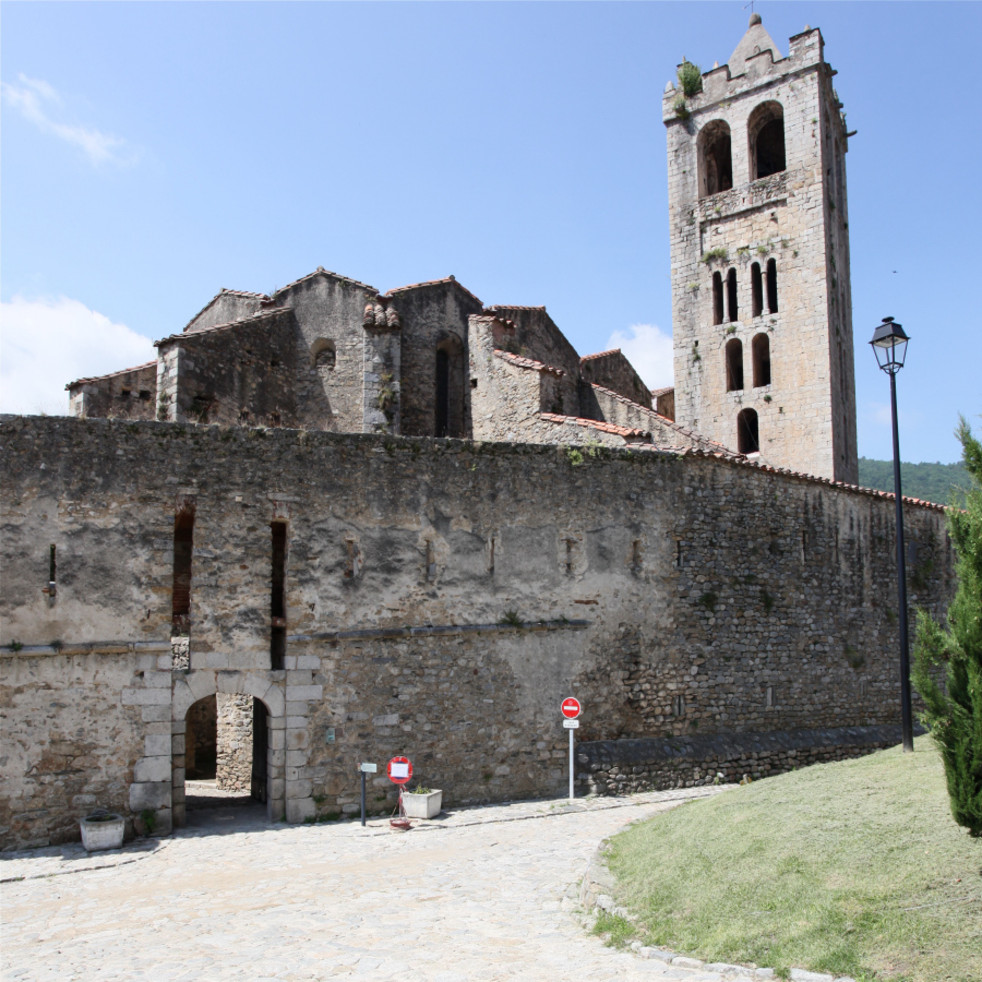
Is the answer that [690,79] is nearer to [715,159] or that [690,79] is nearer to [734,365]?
Answer: [715,159]

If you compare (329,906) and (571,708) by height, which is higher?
(571,708)

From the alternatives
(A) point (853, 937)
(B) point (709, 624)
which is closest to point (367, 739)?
(B) point (709, 624)

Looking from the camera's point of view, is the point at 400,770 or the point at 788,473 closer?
the point at 400,770

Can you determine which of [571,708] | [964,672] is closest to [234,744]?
[571,708]

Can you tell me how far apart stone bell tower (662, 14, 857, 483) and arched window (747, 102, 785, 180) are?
0.15 feet

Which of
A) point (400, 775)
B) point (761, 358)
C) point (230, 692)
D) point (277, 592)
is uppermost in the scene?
point (761, 358)

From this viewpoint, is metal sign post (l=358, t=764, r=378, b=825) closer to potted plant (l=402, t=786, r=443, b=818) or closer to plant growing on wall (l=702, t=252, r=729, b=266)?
potted plant (l=402, t=786, r=443, b=818)

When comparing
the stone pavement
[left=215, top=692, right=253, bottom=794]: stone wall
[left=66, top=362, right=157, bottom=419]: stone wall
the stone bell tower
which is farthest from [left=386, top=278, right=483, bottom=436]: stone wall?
the stone bell tower

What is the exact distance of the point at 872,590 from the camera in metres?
20.2

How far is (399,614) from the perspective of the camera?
14789mm

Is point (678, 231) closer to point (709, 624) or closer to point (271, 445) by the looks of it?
point (709, 624)

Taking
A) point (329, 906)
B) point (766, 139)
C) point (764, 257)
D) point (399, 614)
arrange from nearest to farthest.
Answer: point (329, 906) < point (399, 614) < point (764, 257) < point (766, 139)

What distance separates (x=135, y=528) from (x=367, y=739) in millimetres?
5126

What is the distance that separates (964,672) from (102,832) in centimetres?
1141
